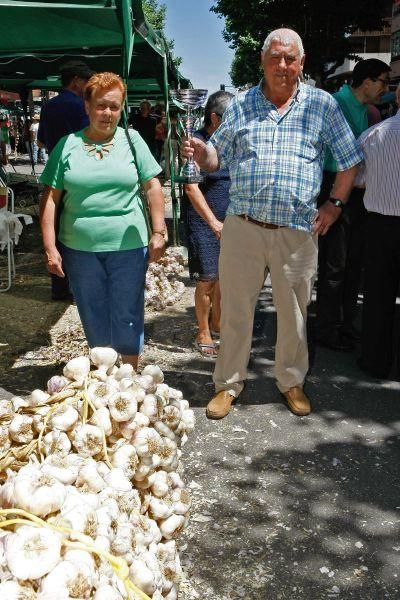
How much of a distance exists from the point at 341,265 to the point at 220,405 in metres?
1.75

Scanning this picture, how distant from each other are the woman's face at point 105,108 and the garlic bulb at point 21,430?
1.78 metres

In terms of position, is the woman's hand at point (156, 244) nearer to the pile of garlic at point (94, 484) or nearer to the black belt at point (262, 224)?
the black belt at point (262, 224)

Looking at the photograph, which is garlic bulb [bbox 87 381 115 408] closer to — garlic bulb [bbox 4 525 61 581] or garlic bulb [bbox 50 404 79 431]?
garlic bulb [bbox 50 404 79 431]

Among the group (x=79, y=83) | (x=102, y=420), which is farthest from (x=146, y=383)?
(x=79, y=83)

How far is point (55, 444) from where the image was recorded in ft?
6.37

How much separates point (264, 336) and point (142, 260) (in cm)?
209

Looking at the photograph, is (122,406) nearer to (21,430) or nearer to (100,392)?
(100,392)

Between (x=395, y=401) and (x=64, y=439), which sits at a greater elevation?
(x=64, y=439)

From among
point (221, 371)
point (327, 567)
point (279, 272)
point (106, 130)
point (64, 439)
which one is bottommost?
point (327, 567)

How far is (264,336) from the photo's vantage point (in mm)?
5480

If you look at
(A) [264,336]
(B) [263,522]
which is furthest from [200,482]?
(A) [264,336]

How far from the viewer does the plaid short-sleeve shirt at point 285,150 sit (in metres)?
3.39

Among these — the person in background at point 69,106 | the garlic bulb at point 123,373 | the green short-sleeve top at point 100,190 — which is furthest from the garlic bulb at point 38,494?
the person in background at point 69,106

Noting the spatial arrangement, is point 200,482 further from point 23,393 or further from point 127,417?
point 23,393
